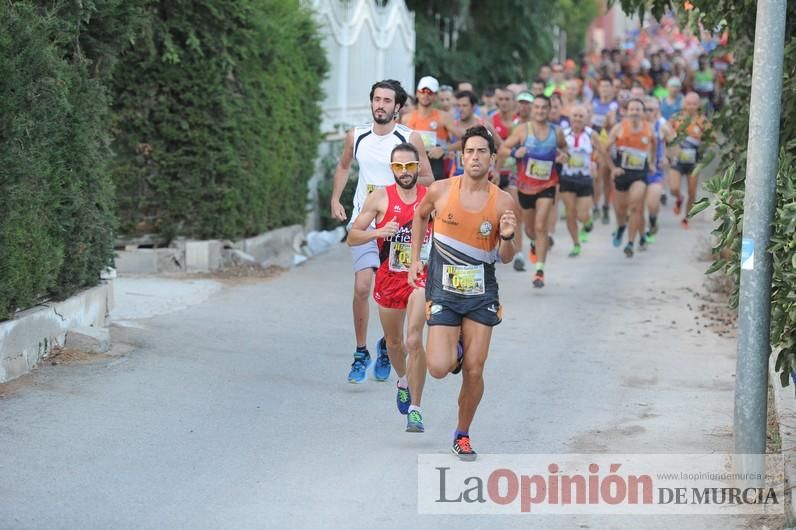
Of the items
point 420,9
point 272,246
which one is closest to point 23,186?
point 272,246

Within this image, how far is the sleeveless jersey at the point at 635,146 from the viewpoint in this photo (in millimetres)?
17797

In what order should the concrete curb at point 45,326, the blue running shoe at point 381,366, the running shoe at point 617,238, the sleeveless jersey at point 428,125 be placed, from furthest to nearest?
1. the running shoe at point 617,238
2. the sleeveless jersey at point 428,125
3. the blue running shoe at point 381,366
4. the concrete curb at point 45,326

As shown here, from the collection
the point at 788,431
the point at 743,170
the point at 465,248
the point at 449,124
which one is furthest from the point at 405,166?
the point at 449,124

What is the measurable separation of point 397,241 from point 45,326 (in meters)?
2.65

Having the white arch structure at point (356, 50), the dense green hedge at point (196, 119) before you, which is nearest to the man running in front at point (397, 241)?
the dense green hedge at point (196, 119)

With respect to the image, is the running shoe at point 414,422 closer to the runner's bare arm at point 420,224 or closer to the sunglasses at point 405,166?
the runner's bare arm at point 420,224

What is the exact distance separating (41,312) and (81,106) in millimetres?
1573

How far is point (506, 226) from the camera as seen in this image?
297 inches

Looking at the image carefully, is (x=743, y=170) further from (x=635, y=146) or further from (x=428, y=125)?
(x=635, y=146)

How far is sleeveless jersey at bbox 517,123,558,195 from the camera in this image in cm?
1533

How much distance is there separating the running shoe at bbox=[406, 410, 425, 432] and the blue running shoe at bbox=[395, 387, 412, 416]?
→ 0.22 m

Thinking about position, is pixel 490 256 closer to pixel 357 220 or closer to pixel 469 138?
pixel 469 138

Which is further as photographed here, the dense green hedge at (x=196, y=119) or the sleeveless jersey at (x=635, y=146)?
the sleeveless jersey at (x=635, y=146)

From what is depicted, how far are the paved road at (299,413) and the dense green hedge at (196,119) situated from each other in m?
1.13
